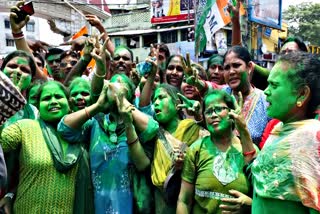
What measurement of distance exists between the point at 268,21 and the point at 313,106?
87.5 ft

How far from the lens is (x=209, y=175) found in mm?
3094

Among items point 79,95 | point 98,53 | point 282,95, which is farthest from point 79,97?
point 282,95

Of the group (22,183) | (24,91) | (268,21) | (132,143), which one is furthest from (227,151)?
(268,21)

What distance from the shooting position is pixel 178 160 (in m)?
3.25

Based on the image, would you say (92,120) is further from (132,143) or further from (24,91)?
(24,91)

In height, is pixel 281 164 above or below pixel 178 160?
above

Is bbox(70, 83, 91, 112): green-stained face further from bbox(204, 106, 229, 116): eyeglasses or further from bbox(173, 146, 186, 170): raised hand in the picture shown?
bbox(204, 106, 229, 116): eyeglasses

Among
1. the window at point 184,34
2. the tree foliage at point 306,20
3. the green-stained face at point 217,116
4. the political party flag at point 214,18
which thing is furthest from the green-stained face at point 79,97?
the tree foliage at point 306,20

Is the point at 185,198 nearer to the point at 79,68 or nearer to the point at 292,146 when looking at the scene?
the point at 292,146

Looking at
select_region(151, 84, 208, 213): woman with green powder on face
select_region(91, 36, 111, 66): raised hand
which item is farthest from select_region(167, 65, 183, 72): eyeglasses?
select_region(91, 36, 111, 66): raised hand

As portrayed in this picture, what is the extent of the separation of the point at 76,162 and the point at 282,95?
163 cm

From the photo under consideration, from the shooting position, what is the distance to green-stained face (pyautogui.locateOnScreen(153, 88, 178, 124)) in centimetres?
355

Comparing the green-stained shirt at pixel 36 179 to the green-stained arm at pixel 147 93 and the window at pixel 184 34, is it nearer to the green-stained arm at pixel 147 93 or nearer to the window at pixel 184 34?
the green-stained arm at pixel 147 93

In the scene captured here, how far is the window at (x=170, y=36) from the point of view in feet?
96.0
